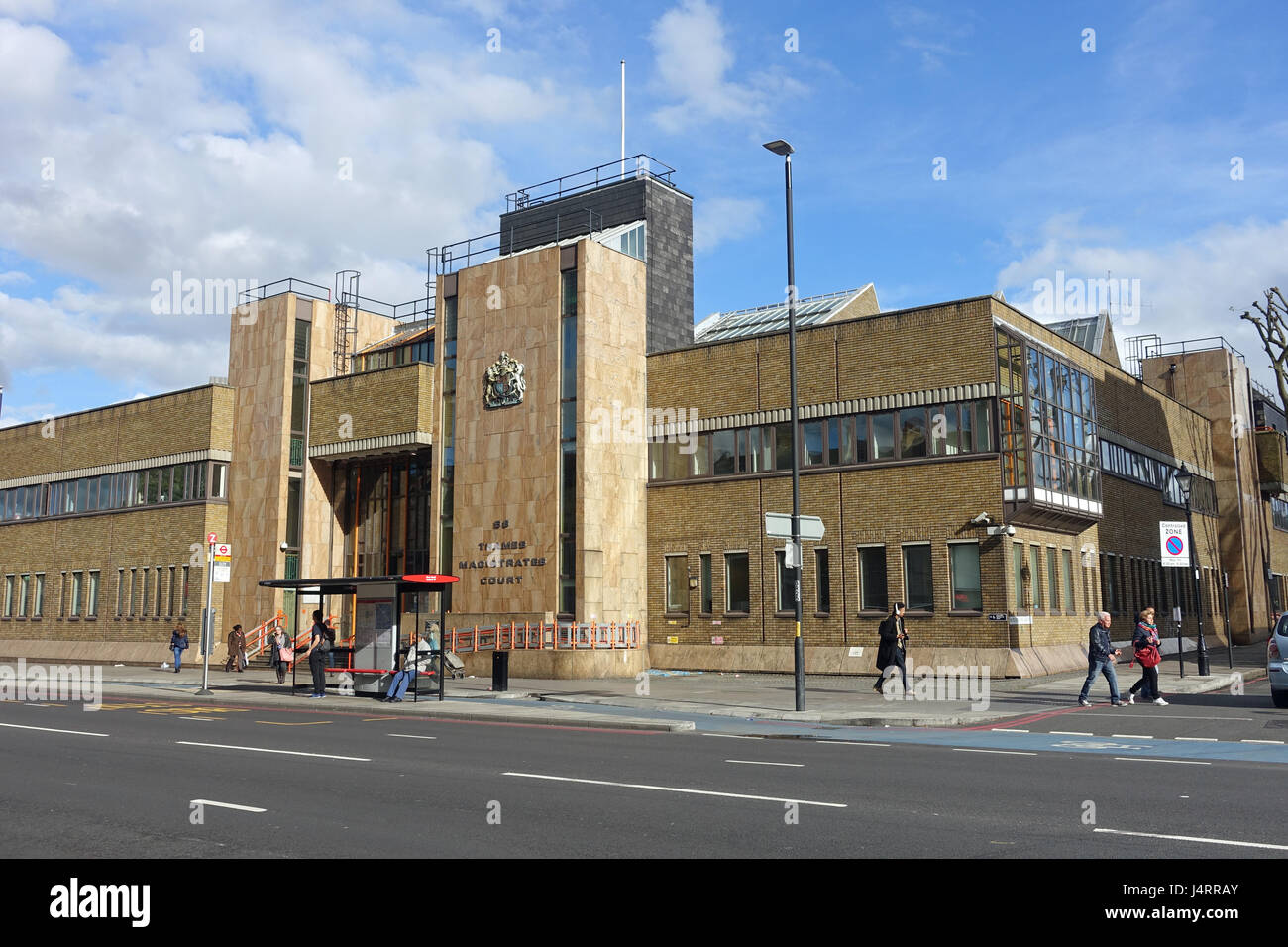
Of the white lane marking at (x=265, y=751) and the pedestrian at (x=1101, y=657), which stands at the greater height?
the pedestrian at (x=1101, y=657)

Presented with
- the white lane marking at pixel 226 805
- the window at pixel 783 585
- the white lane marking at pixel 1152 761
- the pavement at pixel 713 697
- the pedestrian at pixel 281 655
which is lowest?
the pavement at pixel 713 697

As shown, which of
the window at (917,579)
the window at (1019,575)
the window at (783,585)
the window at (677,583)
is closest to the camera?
the window at (1019,575)

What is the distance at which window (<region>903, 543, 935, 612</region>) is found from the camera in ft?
94.6

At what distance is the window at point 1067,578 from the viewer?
3114cm

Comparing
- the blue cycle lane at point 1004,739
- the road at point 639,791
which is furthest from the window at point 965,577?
the road at point 639,791

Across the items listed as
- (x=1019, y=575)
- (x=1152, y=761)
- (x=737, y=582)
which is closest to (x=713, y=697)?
(x=737, y=582)

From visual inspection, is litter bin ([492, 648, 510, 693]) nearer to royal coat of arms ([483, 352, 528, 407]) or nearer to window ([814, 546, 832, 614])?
window ([814, 546, 832, 614])

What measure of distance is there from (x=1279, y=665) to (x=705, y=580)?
55.4 ft

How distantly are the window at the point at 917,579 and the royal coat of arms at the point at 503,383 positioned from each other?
42.4 feet

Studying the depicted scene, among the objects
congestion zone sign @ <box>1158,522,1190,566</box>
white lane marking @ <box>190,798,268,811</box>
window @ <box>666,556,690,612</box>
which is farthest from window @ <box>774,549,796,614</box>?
white lane marking @ <box>190,798,268,811</box>

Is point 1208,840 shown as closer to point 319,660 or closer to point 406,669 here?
point 406,669

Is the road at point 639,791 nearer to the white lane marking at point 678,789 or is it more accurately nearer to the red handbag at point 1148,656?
the white lane marking at point 678,789
